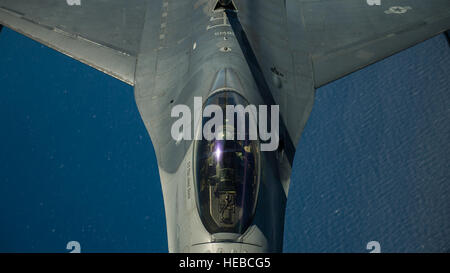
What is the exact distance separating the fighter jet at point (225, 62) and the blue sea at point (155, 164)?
1.16 metres

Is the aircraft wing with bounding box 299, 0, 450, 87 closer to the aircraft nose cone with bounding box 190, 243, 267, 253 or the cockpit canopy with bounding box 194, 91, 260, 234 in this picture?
the cockpit canopy with bounding box 194, 91, 260, 234

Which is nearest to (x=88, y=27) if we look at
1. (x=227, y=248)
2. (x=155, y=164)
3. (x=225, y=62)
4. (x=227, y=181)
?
(x=155, y=164)

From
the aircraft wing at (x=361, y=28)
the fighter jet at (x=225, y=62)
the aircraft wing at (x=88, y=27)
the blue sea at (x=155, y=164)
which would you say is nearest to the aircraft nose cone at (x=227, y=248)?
the fighter jet at (x=225, y=62)

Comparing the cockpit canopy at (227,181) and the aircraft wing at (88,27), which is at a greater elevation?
the aircraft wing at (88,27)

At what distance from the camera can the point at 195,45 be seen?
8844 millimetres

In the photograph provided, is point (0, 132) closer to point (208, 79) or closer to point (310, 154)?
point (208, 79)

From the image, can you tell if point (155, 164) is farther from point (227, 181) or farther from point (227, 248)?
point (227, 248)

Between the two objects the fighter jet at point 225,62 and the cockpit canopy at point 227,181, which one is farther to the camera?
the fighter jet at point 225,62

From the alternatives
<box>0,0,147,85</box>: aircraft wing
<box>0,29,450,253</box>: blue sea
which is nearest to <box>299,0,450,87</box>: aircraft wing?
<box>0,29,450,253</box>: blue sea

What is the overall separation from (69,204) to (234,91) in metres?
4.15

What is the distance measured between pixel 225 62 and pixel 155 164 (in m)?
2.75

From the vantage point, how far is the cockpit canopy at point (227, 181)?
5867 mm

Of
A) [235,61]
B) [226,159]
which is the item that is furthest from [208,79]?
[226,159]

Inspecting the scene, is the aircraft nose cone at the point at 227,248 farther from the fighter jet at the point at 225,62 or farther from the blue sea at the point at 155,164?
the blue sea at the point at 155,164
